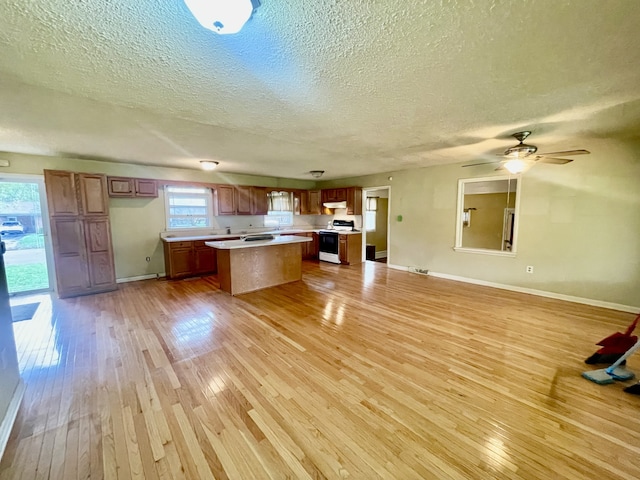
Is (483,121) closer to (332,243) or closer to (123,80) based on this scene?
(123,80)

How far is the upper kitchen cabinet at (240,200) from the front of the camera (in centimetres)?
623

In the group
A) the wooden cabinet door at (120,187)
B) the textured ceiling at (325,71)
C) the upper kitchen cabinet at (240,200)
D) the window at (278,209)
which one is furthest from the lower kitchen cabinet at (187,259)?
the textured ceiling at (325,71)

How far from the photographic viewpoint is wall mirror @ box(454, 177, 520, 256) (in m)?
5.24

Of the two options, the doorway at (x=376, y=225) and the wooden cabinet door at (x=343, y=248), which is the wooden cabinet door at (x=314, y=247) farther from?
the doorway at (x=376, y=225)

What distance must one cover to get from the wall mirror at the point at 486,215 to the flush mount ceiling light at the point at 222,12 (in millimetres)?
5070

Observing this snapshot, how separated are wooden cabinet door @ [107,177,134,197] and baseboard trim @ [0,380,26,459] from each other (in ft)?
12.4

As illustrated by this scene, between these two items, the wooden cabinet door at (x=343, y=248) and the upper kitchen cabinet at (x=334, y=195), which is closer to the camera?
the wooden cabinet door at (x=343, y=248)

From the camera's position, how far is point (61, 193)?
4.18 metres

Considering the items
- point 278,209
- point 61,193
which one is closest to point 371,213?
point 278,209

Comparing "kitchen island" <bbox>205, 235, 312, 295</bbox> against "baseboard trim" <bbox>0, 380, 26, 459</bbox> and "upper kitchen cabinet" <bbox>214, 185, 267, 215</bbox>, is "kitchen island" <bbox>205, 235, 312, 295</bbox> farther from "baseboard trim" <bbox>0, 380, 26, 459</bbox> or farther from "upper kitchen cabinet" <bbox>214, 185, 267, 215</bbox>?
"baseboard trim" <bbox>0, 380, 26, 459</bbox>

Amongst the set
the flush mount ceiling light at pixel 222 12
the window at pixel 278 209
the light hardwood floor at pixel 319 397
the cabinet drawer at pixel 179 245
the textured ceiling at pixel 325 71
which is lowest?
the light hardwood floor at pixel 319 397

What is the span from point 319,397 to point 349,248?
16.4 ft

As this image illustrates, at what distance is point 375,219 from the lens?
8.28 m

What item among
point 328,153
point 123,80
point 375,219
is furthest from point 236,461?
point 375,219
